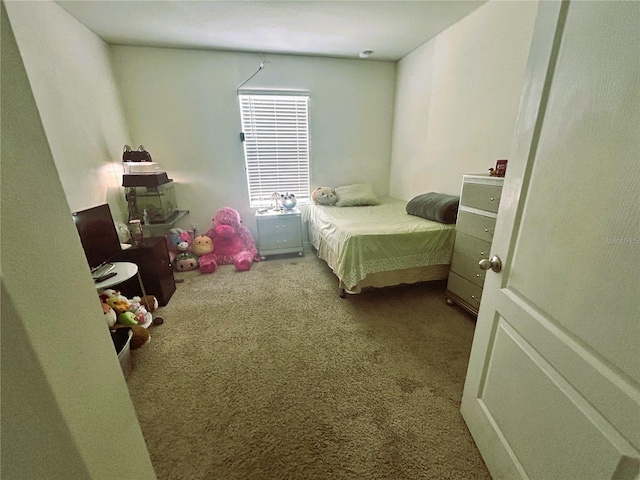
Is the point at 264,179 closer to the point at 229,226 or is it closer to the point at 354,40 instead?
the point at 229,226

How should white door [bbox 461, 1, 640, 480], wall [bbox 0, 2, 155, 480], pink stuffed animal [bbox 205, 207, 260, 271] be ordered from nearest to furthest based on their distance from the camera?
1. wall [bbox 0, 2, 155, 480]
2. white door [bbox 461, 1, 640, 480]
3. pink stuffed animal [bbox 205, 207, 260, 271]

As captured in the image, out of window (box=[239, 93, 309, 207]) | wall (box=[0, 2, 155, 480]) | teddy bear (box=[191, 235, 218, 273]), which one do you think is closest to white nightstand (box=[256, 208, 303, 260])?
window (box=[239, 93, 309, 207])

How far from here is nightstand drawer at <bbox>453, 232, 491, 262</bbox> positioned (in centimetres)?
190

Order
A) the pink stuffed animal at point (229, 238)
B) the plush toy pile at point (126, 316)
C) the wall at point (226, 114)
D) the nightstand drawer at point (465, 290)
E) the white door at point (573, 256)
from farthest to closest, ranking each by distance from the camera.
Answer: the pink stuffed animal at point (229, 238)
the wall at point (226, 114)
the nightstand drawer at point (465, 290)
the plush toy pile at point (126, 316)
the white door at point (573, 256)

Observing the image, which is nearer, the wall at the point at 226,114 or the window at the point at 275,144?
the wall at the point at 226,114

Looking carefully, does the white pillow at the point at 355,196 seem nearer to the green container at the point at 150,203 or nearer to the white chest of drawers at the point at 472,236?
the white chest of drawers at the point at 472,236

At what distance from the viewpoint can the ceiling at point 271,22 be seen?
6.81 feet

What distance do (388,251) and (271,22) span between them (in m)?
2.31

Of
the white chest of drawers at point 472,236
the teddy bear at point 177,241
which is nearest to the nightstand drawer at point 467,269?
the white chest of drawers at point 472,236

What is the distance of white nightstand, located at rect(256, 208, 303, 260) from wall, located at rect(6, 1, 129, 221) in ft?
4.95

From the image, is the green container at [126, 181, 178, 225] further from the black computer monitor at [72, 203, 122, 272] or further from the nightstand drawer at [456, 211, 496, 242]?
the nightstand drawer at [456, 211, 496, 242]

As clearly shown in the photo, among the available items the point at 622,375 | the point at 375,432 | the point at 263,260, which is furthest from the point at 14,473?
the point at 263,260

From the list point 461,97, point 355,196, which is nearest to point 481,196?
point 461,97

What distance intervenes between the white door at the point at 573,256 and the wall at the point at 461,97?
1.55 m
